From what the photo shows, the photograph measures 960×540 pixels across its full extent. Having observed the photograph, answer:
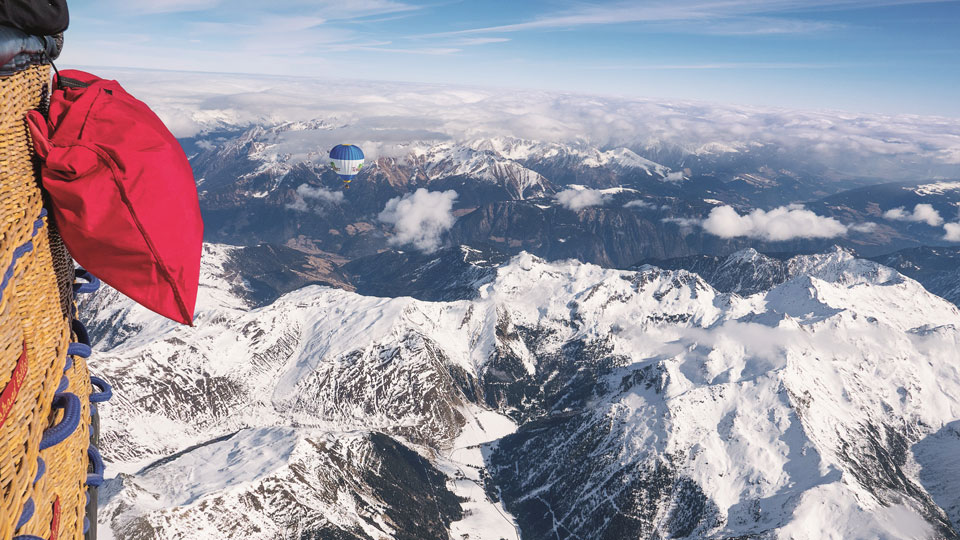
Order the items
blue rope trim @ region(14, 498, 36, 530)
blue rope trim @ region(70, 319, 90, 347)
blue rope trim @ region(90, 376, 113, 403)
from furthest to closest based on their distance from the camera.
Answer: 1. blue rope trim @ region(90, 376, 113, 403)
2. blue rope trim @ region(70, 319, 90, 347)
3. blue rope trim @ region(14, 498, 36, 530)

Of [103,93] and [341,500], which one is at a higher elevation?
[103,93]

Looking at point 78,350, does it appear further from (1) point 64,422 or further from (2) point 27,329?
(2) point 27,329

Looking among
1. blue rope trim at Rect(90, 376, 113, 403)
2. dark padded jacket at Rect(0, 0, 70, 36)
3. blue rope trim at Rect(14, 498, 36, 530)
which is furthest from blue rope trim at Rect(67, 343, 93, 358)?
dark padded jacket at Rect(0, 0, 70, 36)

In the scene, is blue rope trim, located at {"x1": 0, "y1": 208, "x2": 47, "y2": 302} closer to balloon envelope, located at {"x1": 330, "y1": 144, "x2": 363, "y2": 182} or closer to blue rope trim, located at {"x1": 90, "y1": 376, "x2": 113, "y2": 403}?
blue rope trim, located at {"x1": 90, "y1": 376, "x2": 113, "y2": 403}

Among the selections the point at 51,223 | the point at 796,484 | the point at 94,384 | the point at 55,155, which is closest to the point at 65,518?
the point at 94,384

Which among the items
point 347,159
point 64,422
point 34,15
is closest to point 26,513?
point 64,422

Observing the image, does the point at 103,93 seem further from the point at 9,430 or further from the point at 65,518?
the point at 65,518
